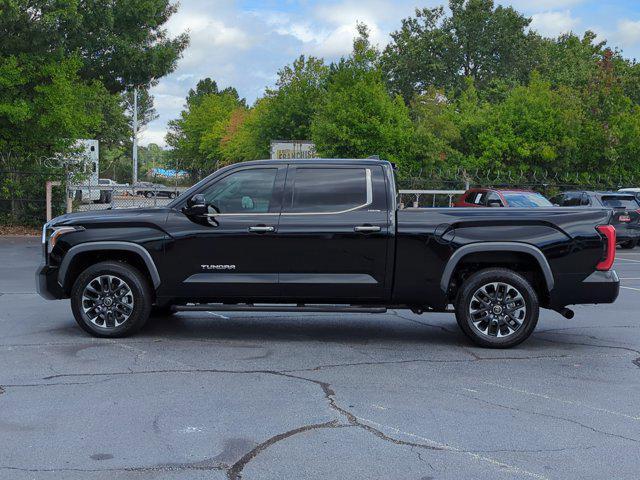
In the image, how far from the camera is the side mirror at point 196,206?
7.63 meters

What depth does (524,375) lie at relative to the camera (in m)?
6.69

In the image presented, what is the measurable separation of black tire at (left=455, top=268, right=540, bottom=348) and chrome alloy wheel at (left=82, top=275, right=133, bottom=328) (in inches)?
140

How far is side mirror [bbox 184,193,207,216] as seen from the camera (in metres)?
7.63

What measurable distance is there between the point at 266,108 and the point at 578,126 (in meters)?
21.2

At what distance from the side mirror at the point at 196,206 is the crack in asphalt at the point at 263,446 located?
10.4ft

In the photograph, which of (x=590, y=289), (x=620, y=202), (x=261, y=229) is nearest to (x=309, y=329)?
(x=261, y=229)

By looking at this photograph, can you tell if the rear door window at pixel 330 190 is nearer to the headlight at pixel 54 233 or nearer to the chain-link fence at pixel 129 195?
the headlight at pixel 54 233

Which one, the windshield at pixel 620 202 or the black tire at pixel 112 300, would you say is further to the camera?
the windshield at pixel 620 202

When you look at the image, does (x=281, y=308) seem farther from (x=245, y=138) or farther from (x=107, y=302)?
(x=245, y=138)

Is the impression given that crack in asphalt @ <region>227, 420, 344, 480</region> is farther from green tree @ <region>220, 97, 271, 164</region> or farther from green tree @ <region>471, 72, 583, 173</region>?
green tree @ <region>220, 97, 271, 164</region>

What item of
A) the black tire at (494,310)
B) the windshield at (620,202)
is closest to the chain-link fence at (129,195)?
the windshield at (620,202)

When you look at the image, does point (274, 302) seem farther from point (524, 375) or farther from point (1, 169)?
point (1, 169)

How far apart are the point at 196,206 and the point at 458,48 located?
2264 inches

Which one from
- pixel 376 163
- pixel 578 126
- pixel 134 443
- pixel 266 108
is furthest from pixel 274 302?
pixel 266 108
